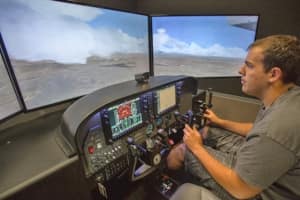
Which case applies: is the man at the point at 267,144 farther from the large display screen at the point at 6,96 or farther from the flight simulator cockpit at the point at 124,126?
the large display screen at the point at 6,96

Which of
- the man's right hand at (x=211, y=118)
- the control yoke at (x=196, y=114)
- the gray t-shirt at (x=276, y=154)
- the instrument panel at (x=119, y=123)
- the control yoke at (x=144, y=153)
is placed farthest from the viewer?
the man's right hand at (x=211, y=118)

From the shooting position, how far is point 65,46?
106 centimetres

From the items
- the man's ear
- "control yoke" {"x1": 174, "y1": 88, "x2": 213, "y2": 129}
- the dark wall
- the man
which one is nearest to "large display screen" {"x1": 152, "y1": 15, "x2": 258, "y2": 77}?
the dark wall

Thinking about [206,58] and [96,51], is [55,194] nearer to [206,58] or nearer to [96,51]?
[96,51]

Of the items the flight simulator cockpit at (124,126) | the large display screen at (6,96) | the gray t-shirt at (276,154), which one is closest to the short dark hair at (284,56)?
the gray t-shirt at (276,154)

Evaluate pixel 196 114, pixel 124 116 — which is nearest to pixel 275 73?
pixel 196 114

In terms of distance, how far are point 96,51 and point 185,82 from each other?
639mm

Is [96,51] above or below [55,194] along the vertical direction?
above

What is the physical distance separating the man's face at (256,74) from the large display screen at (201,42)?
793 millimetres

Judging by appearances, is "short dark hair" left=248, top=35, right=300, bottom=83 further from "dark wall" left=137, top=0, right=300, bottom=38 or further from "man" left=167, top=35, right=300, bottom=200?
"dark wall" left=137, top=0, right=300, bottom=38

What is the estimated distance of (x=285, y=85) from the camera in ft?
2.95

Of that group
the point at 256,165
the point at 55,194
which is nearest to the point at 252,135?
the point at 256,165

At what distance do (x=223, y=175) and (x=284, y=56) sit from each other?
0.62 metres

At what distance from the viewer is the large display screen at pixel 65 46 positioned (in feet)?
2.86
